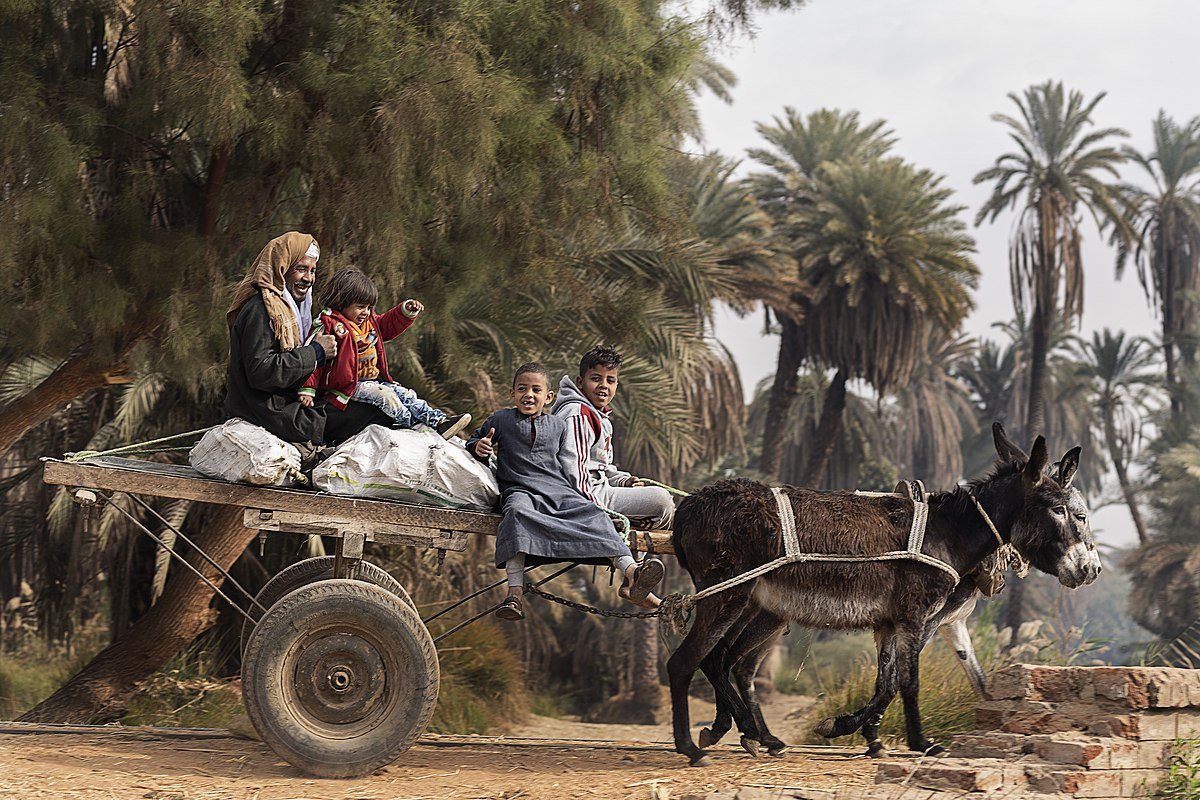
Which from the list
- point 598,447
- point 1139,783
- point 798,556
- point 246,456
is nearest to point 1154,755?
point 1139,783

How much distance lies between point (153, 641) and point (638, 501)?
6.54 meters

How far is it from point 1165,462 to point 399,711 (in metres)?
28.4

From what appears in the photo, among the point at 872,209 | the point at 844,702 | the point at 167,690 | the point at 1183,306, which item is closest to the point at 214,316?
the point at 167,690

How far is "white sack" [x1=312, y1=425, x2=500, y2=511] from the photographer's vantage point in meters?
6.52

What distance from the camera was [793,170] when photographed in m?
27.2

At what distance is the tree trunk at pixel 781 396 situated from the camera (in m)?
26.0

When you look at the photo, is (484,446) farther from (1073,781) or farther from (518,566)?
(1073,781)

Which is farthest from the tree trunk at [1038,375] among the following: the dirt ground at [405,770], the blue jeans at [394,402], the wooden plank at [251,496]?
the wooden plank at [251,496]

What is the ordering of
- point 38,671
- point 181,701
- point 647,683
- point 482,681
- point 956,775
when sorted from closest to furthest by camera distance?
point 956,775 < point 181,701 < point 482,681 < point 38,671 < point 647,683

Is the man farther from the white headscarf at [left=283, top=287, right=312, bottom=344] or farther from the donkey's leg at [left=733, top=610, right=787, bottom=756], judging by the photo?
the donkey's leg at [left=733, top=610, right=787, bottom=756]

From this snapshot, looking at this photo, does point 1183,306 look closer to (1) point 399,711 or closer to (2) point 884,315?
(2) point 884,315

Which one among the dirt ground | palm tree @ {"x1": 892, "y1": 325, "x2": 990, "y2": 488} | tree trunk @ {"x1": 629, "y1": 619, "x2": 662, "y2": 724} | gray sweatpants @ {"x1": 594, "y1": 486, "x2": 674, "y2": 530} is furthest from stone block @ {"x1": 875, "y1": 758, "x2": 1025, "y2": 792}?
palm tree @ {"x1": 892, "y1": 325, "x2": 990, "y2": 488}

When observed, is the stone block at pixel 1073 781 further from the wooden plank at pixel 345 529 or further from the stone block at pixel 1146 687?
the wooden plank at pixel 345 529

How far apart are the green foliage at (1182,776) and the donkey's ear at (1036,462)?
1593 mm
